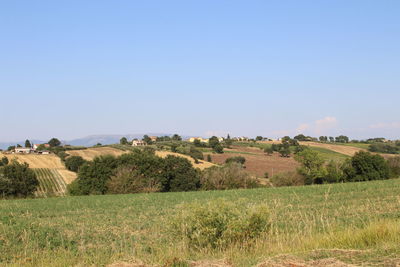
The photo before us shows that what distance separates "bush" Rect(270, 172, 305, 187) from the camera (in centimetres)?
6150

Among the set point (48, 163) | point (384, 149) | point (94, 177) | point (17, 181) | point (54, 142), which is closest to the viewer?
point (17, 181)

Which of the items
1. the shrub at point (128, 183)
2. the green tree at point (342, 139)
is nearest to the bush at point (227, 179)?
the shrub at point (128, 183)

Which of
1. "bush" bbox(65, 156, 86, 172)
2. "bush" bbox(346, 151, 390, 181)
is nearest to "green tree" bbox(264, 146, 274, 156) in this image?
"bush" bbox(346, 151, 390, 181)

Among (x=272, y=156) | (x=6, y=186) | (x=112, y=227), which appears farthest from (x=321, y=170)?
(x=112, y=227)

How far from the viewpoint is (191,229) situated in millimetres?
9250

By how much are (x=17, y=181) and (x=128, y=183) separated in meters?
15.3

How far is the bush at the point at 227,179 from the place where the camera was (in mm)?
58188

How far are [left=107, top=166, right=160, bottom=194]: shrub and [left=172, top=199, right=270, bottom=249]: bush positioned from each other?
41.8 meters

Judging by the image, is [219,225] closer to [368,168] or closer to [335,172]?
[368,168]

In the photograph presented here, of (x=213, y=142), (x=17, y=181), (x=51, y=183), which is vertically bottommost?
(x=51, y=183)

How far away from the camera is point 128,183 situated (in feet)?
166

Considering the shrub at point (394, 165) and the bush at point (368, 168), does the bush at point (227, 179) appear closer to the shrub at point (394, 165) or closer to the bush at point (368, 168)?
the bush at point (368, 168)

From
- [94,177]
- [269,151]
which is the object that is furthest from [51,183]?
[269,151]

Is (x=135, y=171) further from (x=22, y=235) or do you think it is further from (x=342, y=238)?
(x=342, y=238)
